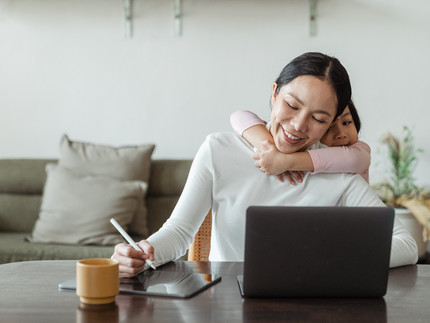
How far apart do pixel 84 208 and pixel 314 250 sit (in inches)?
76.6

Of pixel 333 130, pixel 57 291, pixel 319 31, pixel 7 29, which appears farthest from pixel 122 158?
pixel 57 291

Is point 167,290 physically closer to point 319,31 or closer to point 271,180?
point 271,180

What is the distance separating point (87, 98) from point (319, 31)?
138 cm

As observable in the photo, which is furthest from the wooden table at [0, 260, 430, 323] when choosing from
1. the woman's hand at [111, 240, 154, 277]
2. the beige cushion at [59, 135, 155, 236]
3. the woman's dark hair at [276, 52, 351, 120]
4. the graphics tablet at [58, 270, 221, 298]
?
the beige cushion at [59, 135, 155, 236]

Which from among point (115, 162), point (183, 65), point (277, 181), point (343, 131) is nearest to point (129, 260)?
point (277, 181)

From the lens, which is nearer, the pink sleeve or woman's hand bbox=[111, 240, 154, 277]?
woman's hand bbox=[111, 240, 154, 277]

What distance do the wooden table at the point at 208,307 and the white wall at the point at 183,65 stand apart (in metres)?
2.12

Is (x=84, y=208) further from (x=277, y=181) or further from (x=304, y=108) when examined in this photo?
(x=304, y=108)

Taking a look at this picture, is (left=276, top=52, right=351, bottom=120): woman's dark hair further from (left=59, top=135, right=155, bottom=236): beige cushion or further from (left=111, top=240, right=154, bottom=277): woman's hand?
(left=59, top=135, right=155, bottom=236): beige cushion

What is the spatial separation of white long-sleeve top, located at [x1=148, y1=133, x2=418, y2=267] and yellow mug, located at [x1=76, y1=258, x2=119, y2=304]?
0.45m

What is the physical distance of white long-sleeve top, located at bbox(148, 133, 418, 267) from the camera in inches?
56.6

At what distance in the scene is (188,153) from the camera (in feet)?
10.5

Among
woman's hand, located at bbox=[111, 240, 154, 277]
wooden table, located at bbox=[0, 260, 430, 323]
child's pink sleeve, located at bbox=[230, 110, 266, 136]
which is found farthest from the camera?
child's pink sleeve, located at bbox=[230, 110, 266, 136]

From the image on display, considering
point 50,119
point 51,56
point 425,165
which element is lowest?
point 425,165
